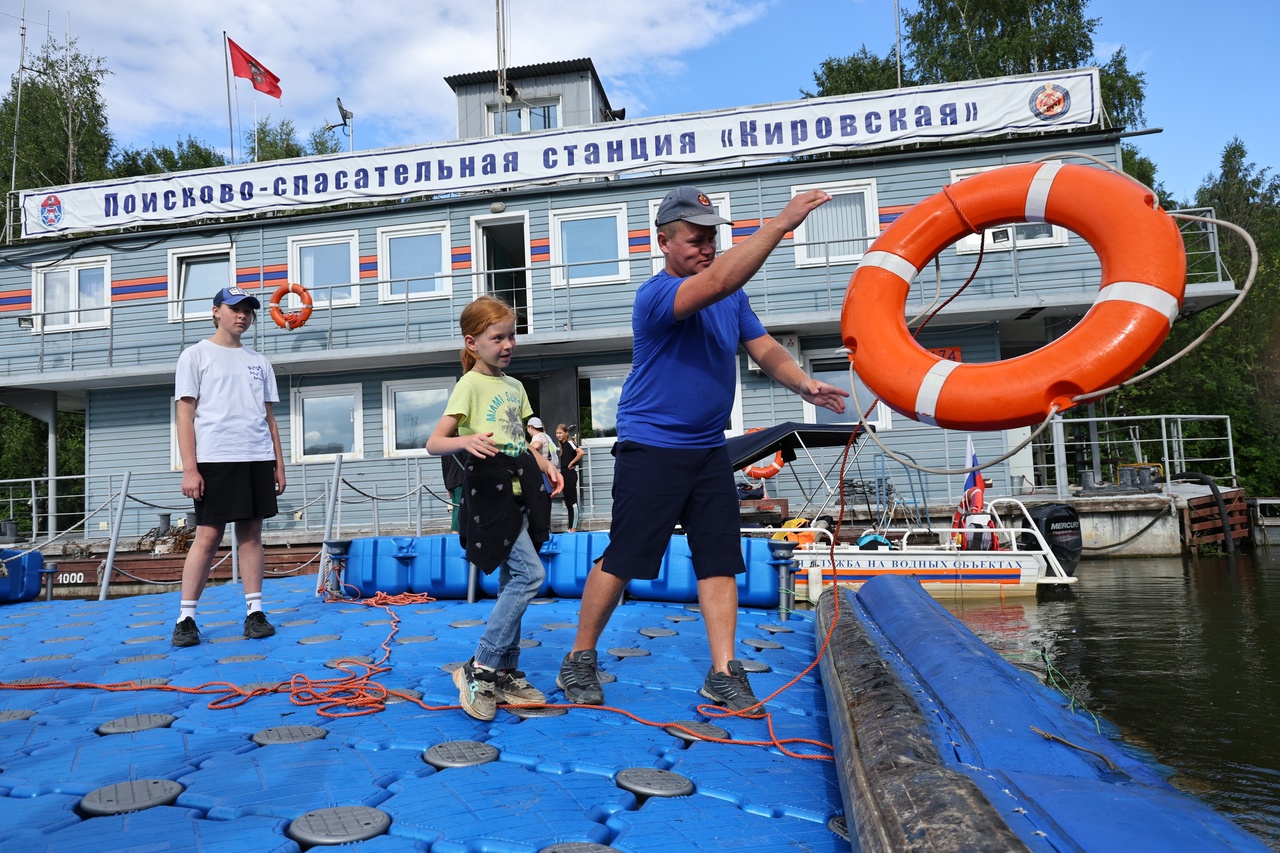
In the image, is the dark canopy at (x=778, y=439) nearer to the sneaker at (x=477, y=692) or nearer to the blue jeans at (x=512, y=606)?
the blue jeans at (x=512, y=606)

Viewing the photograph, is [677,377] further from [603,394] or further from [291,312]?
[291,312]

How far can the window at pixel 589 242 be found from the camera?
43.7ft

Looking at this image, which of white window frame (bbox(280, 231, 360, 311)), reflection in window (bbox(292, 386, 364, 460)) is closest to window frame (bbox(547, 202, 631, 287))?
white window frame (bbox(280, 231, 360, 311))

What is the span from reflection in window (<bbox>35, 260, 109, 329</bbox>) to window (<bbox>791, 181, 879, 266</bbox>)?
40.8 feet

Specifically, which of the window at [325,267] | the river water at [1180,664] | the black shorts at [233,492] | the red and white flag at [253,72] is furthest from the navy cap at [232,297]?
the red and white flag at [253,72]

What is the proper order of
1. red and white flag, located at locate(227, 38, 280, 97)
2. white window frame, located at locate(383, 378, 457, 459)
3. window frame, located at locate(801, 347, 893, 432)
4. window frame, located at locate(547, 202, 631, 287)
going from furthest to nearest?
1. red and white flag, located at locate(227, 38, 280, 97)
2. white window frame, located at locate(383, 378, 457, 459)
3. window frame, located at locate(547, 202, 631, 287)
4. window frame, located at locate(801, 347, 893, 432)

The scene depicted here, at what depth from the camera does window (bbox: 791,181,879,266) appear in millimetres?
12828

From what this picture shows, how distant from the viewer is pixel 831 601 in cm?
391

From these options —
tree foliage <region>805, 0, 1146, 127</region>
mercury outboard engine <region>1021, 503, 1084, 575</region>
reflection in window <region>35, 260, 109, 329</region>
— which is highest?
tree foliage <region>805, 0, 1146, 127</region>

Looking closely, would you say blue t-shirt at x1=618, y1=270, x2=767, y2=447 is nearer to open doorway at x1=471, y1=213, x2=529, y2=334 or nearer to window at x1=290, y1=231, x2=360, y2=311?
open doorway at x1=471, y1=213, x2=529, y2=334

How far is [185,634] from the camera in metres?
3.74

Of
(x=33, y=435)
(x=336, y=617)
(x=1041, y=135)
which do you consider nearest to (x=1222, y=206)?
(x=1041, y=135)

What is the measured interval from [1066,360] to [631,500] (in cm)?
145

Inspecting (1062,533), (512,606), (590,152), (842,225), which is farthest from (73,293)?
(1062,533)
